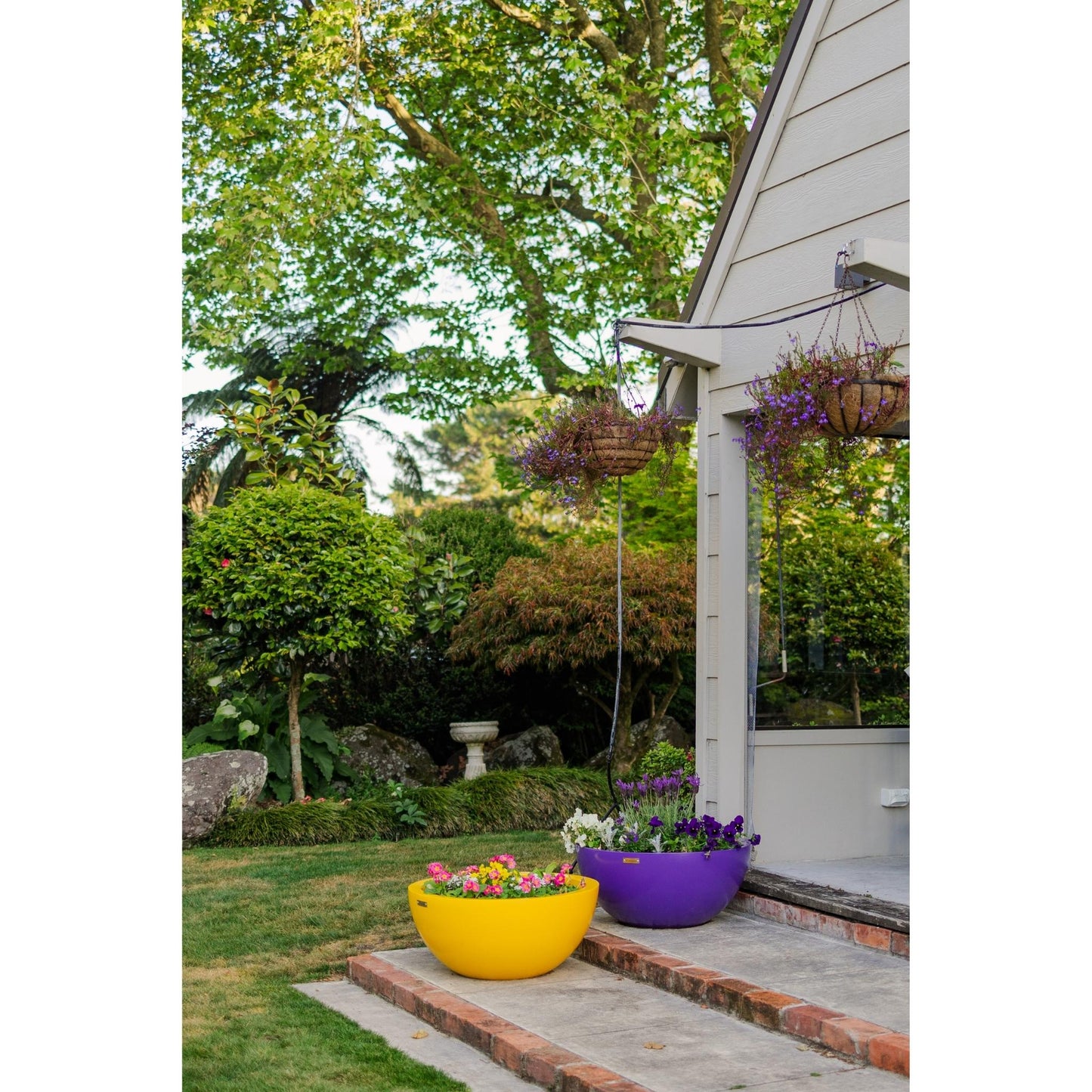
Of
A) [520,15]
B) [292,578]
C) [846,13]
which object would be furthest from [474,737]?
[520,15]

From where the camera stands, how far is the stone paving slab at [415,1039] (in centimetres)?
340

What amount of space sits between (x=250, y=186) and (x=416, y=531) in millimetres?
3455

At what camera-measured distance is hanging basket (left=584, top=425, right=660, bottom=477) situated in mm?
5008

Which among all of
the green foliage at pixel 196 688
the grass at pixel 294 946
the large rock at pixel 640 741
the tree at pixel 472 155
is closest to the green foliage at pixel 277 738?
the green foliage at pixel 196 688

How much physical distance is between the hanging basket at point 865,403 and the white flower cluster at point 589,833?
6.39ft

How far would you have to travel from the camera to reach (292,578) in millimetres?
8133

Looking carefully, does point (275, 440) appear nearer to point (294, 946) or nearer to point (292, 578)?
point (292, 578)

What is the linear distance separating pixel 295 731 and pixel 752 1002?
5.27 m
